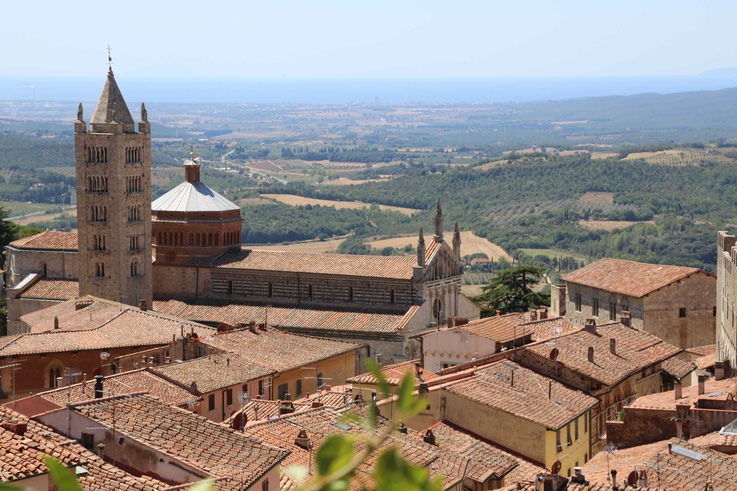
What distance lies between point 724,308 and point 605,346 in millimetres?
8561

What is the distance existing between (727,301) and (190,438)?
2835 cm

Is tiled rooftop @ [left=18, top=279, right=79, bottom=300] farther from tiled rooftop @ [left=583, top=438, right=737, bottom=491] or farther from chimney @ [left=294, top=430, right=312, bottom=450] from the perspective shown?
tiled rooftop @ [left=583, top=438, right=737, bottom=491]

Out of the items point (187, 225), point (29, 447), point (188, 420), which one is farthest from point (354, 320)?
point (29, 447)

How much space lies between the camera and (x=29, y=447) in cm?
1700

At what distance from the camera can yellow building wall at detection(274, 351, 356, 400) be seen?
3884 cm

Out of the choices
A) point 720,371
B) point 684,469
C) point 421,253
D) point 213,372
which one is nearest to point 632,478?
point 684,469

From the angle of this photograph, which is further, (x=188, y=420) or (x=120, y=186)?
(x=120, y=186)

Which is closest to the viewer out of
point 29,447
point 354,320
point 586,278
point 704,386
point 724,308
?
point 29,447

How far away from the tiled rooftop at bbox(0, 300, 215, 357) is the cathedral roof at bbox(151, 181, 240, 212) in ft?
48.1

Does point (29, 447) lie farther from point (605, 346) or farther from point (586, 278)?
point (586, 278)

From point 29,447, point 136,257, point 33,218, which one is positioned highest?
point 29,447

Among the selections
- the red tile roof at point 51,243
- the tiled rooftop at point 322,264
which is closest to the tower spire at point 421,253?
the tiled rooftop at point 322,264

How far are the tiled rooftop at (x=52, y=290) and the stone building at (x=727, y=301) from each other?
1199 inches

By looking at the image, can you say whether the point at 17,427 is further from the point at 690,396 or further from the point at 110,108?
the point at 110,108
